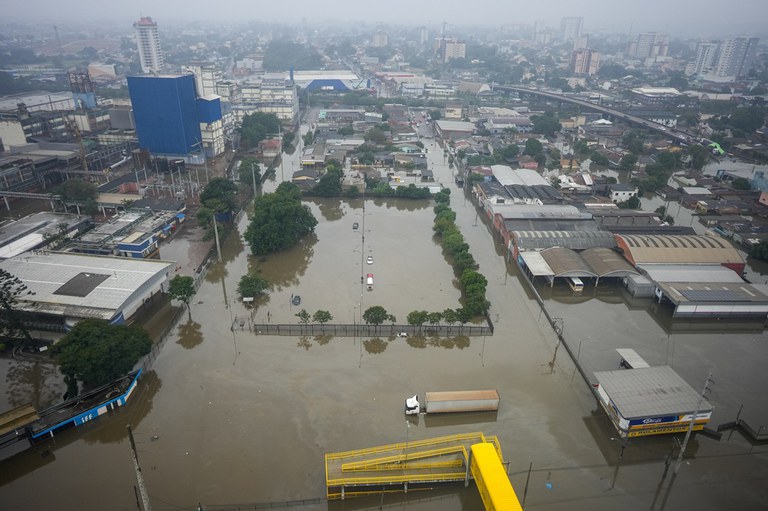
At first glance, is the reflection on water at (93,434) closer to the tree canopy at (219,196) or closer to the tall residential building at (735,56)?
the tree canopy at (219,196)

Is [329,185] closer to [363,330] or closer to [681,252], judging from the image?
[363,330]

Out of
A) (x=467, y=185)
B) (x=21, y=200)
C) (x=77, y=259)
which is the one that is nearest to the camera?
(x=77, y=259)

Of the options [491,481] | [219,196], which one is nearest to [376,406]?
[491,481]

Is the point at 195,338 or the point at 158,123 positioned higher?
the point at 158,123

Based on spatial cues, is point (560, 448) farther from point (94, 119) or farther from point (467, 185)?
point (94, 119)

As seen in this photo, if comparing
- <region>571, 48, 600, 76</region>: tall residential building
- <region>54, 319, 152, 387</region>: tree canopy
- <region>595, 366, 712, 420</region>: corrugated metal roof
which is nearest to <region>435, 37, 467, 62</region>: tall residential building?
<region>571, 48, 600, 76</region>: tall residential building

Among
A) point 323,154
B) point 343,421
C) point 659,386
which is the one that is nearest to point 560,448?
point 659,386

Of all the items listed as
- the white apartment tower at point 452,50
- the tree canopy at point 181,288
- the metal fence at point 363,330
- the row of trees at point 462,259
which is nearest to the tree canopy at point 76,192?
the tree canopy at point 181,288

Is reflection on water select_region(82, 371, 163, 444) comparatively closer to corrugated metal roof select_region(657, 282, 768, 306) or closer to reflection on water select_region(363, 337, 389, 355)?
reflection on water select_region(363, 337, 389, 355)
